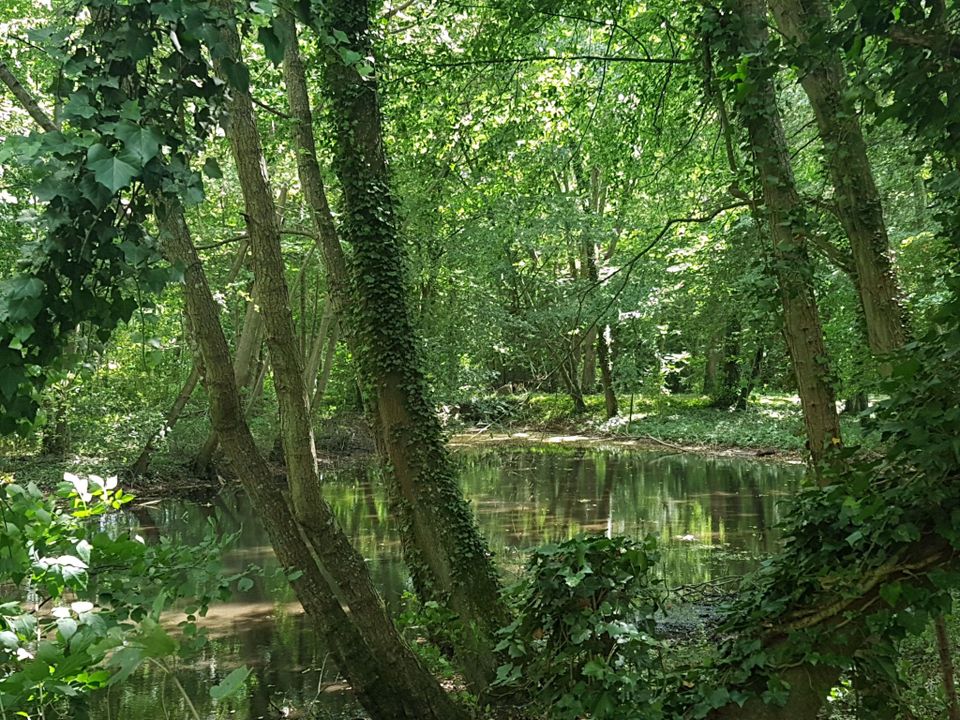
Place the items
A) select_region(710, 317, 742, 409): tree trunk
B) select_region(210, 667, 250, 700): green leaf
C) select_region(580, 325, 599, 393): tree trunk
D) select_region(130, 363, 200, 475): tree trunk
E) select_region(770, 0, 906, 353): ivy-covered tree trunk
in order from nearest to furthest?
select_region(210, 667, 250, 700): green leaf, select_region(770, 0, 906, 353): ivy-covered tree trunk, select_region(130, 363, 200, 475): tree trunk, select_region(710, 317, 742, 409): tree trunk, select_region(580, 325, 599, 393): tree trunk

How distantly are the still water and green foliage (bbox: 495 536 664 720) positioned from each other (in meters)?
1.61

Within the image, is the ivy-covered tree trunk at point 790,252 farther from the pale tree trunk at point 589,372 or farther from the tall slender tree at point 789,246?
the pale tree trunk at point 589,372

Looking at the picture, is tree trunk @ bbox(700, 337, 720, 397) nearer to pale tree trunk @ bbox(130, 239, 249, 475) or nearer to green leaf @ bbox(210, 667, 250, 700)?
pale tree trunk @ bbox(130, 239, 249, 475)

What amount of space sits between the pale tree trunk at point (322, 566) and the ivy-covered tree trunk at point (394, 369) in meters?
1.44

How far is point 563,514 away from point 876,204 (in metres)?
9.22

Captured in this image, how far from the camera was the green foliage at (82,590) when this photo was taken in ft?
6.40

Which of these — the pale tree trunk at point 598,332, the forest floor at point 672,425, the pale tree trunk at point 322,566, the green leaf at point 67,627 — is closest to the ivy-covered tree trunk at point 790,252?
the pale tree trunk at point 322,566

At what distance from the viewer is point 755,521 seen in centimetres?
1227

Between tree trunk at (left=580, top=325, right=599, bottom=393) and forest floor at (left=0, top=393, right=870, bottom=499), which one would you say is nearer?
forest floor at (left=0, top=393, right=870, bottom=499)

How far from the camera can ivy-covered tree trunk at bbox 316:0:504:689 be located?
20.7 ft

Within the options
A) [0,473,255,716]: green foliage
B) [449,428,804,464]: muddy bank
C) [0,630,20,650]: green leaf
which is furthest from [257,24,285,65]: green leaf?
[449,428,804,464]: muddy bank

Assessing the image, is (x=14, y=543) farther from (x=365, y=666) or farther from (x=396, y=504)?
(x=396, y=504)

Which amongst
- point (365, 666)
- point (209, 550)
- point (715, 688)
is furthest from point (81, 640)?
point (365, 666)

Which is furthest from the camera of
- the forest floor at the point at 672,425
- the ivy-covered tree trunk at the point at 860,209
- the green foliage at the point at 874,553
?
the forest floor at the point at 672,425
